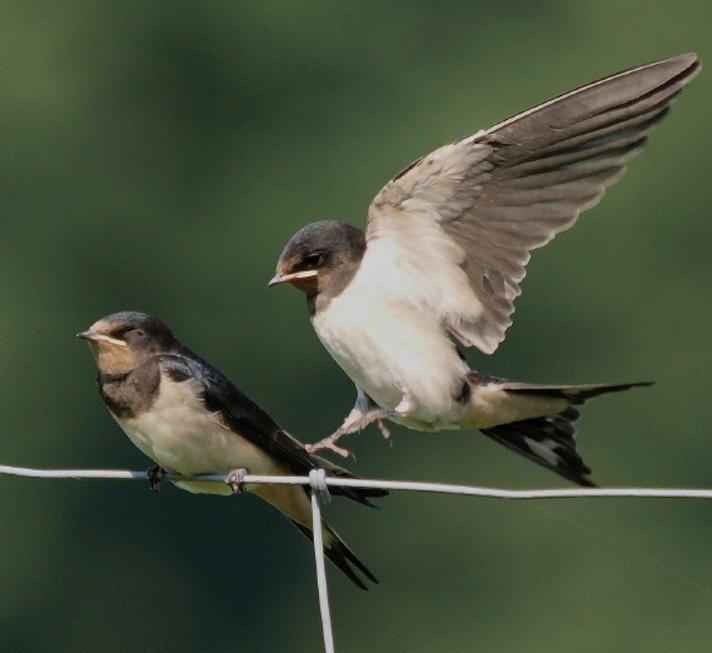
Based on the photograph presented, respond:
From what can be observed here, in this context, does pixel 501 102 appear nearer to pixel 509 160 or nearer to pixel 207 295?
pixel 207 295

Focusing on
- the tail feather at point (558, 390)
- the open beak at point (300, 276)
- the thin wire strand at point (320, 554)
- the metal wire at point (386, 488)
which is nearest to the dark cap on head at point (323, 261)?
the open beak at point (300, 276)

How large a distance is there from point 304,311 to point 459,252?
1068 cm

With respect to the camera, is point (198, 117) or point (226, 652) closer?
point (226, 652)

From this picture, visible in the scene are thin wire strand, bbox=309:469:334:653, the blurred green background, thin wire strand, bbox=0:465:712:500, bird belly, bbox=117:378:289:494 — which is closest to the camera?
thin wire strand, bbox=0:465:712:500

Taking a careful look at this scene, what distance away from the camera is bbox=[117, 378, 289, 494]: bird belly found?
13.4ft

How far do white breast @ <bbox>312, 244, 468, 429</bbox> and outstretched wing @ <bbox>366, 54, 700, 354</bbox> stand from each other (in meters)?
0.04

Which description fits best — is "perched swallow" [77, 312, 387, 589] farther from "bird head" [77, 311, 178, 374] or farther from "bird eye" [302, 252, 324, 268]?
"bird eye" [302, 252, 324, 268]

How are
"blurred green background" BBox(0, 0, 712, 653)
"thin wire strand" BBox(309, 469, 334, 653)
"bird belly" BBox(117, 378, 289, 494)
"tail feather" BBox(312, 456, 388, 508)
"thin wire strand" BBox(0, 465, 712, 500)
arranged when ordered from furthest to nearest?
"blurred green background" BBox(0, 0, 712, 653) < "bird belly" BBox(117, 378, 289, 494) < "tail feather" BBox(312, 456, 388, 508) < "thin wire strand" BBox(309, 469, 334, 653) < "thin wire strand" BBox(0, 465, 712, 500)

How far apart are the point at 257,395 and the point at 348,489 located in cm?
1040

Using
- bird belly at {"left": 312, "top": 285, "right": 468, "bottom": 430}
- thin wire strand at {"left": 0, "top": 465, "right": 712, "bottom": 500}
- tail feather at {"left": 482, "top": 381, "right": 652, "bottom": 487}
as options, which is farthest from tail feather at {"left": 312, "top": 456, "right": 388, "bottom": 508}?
tail feather at {"left": 482, "top": 381, "right": 652, "bottom": 487}

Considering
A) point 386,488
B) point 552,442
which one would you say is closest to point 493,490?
A: point 386,488

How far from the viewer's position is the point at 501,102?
17.2m

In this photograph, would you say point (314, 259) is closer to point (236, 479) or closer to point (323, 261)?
point (323, 261)

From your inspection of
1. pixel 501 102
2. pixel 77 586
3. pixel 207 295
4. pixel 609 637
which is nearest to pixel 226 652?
pixel 77 586
